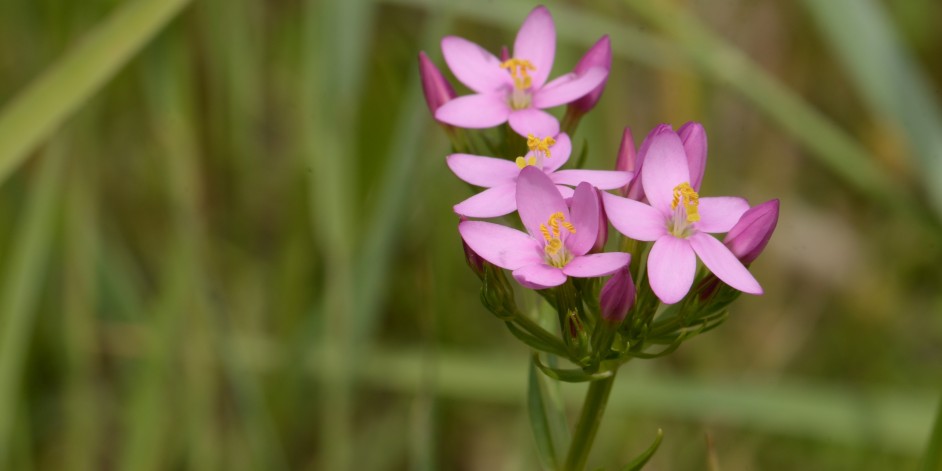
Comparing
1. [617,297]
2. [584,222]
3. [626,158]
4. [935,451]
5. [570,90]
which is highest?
[570,90]

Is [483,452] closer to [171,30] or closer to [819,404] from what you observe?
[819,404]

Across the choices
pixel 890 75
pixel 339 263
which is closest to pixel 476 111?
pixel 339 263

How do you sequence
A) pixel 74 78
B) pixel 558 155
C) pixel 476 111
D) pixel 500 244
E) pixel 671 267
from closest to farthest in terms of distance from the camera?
pixel 671 267 → pixel 500 244 → pixel 558 155 → pixel 476 111 → pixel 74 78

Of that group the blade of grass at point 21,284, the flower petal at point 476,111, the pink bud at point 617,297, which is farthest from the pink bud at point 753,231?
the blade of grass at point 21,284

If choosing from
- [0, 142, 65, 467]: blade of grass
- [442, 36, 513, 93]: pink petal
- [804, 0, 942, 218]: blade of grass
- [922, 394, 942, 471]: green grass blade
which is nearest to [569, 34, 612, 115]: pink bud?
[442, 36, 513, 93]: pink petal

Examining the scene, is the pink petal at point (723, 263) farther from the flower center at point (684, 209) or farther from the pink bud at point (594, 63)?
the pink bud at point (594, 63)

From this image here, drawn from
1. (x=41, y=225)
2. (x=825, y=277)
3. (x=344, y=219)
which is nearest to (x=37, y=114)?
(x=41, y=225)

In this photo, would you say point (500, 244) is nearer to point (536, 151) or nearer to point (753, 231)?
point (536, 151)
